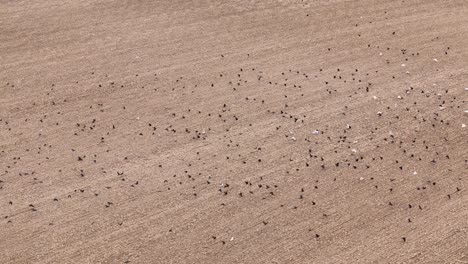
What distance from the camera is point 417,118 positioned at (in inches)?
620

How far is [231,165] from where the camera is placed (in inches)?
558

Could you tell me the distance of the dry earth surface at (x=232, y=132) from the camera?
1246 cm

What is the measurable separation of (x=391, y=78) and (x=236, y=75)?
4052mm

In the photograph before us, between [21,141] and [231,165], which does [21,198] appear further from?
[231,165]

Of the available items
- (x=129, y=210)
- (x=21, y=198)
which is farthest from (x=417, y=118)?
(x=21, y=198)

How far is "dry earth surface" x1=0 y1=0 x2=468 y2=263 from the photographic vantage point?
1246 cm

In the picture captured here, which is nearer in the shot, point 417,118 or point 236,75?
point 417,118

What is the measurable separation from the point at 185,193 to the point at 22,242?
3.24 meters

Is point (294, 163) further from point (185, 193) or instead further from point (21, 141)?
point (21, 141)

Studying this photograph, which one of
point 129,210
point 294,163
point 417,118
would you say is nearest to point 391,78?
point 417,118

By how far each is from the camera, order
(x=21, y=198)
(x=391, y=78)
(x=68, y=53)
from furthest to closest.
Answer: (x=68, y=53), (x=391, y=78), (x=21, y=198)

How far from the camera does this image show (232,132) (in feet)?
49.9

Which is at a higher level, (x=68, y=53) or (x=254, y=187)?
(x=68, y=53)

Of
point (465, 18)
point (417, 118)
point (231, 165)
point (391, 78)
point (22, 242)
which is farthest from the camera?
point (465, 18)
